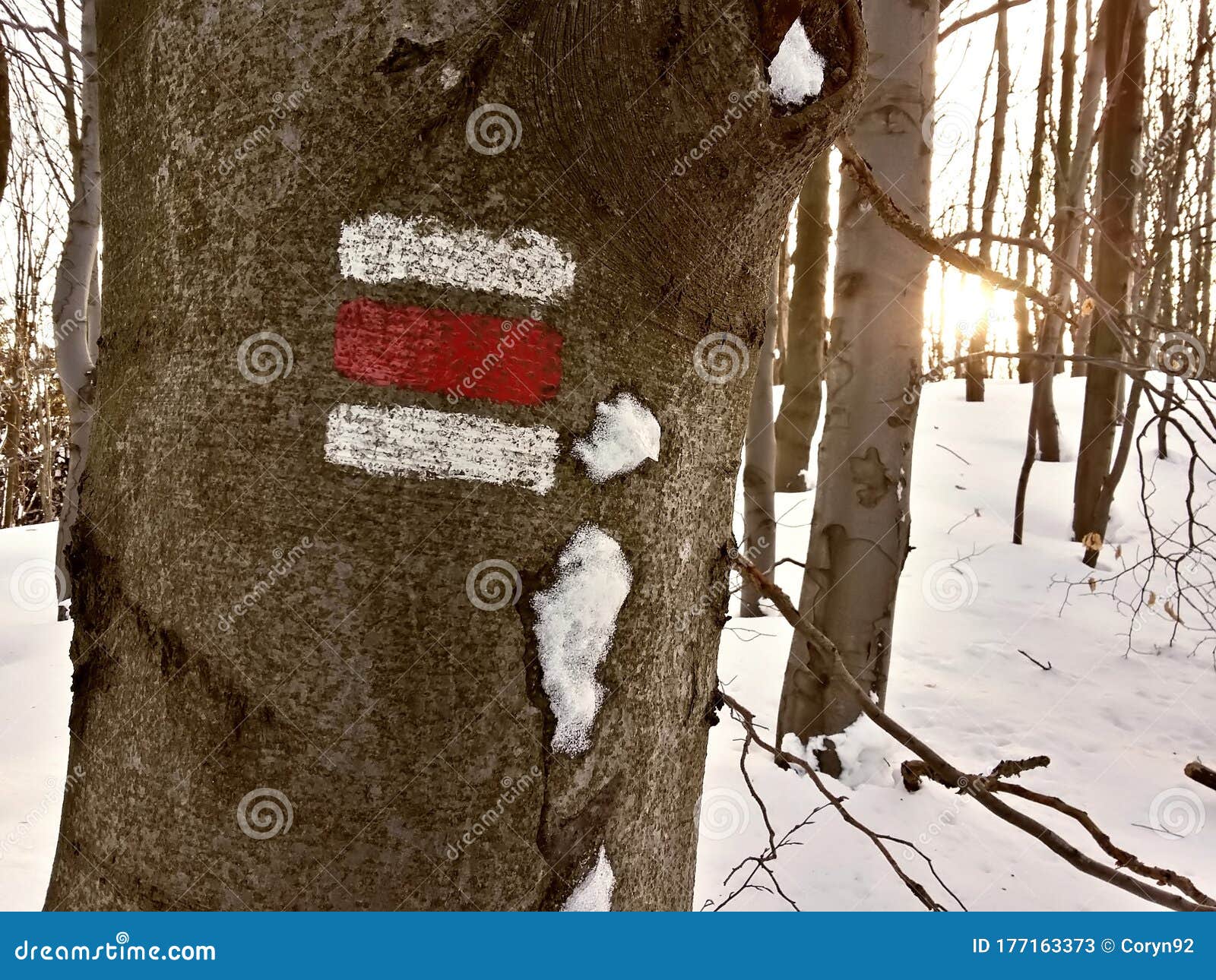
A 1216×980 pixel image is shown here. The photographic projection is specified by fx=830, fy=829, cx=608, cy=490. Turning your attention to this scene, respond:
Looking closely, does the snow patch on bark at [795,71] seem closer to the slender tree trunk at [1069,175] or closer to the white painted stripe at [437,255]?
the white painted stripe at [437,255]

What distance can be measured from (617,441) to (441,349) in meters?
0.14

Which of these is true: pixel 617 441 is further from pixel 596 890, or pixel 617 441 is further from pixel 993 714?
pixel 993 714

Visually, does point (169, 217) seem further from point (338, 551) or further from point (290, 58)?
point (338, 551)

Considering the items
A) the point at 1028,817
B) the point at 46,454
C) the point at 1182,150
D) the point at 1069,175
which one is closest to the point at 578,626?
the point at 1028,817

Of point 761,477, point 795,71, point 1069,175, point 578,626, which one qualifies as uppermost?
point 1069,175

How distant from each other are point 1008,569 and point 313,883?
287 inches

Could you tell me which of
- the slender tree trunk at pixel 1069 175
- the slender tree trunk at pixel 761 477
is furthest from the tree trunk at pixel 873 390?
the slender tree trunk at pixel 1069 175

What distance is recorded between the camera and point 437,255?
0.58 meters

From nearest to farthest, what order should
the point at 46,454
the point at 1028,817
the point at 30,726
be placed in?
the point at 1028,817
the point at 30,726
the point at 46,454

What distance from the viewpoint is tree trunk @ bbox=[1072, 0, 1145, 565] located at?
6.52m

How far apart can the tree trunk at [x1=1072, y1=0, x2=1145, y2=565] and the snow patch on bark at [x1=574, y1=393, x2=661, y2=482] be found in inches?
268

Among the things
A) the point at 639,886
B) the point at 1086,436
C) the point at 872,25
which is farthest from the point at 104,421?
the point at 1086,436

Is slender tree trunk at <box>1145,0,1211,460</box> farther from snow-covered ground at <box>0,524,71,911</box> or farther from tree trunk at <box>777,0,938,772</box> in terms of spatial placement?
snow-covered ground at <box>0,524,71,911</box>

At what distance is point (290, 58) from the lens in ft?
1.96
